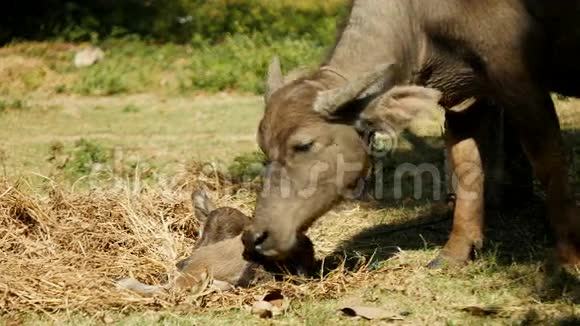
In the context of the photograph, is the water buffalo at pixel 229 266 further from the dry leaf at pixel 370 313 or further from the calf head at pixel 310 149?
the dry leaf at pixel 370 313

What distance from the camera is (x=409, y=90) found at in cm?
548

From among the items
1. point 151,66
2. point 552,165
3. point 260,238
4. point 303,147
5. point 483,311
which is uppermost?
point 303,147

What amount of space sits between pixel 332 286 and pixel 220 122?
5251 millimetres

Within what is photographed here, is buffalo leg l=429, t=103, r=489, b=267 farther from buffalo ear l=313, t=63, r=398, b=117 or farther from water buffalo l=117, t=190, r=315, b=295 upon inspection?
buffalo ear l=313, t=63, r=398, b=117

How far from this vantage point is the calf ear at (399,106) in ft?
17.9

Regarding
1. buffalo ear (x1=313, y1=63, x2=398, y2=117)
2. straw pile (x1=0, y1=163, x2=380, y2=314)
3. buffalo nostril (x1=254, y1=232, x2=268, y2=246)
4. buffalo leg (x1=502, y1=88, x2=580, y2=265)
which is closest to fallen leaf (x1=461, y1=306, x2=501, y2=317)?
straw pile (x1=0, y1=163, x2=380, y2=314)

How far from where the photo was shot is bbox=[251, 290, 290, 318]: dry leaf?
17.1 ft

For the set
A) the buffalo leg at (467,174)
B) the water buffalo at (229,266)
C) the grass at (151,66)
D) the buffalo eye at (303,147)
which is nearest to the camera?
the buffalo eye at (303,147)

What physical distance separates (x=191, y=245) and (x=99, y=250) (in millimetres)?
576

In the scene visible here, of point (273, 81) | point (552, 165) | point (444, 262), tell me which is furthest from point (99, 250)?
point (552, 165)

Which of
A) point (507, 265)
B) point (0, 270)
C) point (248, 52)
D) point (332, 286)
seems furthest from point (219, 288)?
point (248, 52)

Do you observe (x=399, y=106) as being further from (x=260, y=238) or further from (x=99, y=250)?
(x=99, y=250)

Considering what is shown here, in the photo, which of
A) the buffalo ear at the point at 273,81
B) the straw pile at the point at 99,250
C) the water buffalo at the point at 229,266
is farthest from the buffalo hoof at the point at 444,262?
the buffalo ear at the point at 273,81

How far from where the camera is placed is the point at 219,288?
5.45 metres
